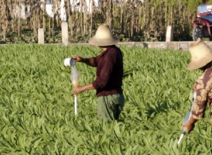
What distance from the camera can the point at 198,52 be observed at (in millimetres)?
→ 4480

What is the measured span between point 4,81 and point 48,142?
13.8 feet

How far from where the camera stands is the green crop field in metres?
5.15

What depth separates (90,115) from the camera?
6949 mm

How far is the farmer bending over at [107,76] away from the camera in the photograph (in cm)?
589

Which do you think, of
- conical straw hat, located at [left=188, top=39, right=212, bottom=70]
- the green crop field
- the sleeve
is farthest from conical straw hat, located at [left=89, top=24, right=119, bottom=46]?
the sleeve

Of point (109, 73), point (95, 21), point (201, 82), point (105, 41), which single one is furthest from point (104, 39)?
point (95, 21)

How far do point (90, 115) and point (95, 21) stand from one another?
18114mm

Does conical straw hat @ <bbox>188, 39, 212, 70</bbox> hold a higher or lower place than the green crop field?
higher

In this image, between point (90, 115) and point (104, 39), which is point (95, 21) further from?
point (104, 39)

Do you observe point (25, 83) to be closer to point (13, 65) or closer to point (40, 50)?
point (13, 65)

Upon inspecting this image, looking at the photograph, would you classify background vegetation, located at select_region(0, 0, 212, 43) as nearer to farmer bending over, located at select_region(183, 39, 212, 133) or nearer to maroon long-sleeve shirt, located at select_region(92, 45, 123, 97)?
maroon long-sleeve shirt, located at select_region(92, 45, 123, 97)

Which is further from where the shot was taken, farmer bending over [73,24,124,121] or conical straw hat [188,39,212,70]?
farmer bending over [73,24,124,121]

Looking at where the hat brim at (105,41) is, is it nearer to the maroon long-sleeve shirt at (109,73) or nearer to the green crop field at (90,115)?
the maroon long-sleeve shirt at (109,73)

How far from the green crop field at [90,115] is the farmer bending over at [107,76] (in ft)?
0.56
